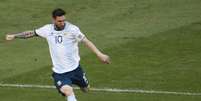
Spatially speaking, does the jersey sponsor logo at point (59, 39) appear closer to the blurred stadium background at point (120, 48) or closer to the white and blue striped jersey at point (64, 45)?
the white and blue striped jersey at point (64, 45)

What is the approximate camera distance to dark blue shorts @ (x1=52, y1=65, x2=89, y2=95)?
15.8 m

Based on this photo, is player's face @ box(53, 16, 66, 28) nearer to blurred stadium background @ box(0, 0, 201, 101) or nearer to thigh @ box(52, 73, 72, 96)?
thigh @ box(52, 73, 72, 96)

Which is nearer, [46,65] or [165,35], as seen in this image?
[46,65]

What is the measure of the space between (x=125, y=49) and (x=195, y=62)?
260 centimetres

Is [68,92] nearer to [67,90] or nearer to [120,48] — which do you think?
[67,90]

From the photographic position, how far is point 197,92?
61.1ft

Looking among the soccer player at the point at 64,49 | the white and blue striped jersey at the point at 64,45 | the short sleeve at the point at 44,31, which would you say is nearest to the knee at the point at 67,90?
the soccer player at the point at 64,49

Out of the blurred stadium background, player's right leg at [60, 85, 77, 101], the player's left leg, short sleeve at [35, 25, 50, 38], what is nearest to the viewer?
player's right leg at [60, 85, 77, 101]

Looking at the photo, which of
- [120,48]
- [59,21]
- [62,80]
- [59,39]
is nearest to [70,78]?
[62,80]

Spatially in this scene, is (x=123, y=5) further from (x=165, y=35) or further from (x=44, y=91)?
(x=44, y=91)

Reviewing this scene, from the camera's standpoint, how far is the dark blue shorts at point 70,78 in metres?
15.8

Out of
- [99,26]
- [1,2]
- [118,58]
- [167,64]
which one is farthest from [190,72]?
[1,2]

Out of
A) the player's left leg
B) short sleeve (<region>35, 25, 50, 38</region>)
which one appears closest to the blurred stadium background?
the player's left leg

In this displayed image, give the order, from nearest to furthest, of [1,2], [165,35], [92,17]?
[165,35], [92,17], [1,2]
